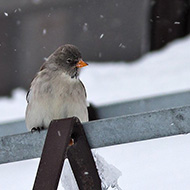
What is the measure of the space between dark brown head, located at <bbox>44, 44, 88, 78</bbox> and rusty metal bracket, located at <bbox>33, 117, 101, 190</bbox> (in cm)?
143

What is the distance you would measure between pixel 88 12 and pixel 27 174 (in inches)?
189

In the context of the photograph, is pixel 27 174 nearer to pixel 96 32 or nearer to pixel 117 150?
pixel 117 150

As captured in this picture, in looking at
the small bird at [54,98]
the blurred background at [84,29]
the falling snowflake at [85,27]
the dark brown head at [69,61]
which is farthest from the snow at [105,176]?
the falling snowflake at [85,27]

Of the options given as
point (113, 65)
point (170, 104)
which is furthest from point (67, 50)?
point (113, 65)

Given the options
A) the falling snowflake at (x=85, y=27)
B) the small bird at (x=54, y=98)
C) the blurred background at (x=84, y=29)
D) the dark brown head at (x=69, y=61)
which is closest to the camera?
the small bird at (x=54, y=98)

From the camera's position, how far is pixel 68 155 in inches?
95.1

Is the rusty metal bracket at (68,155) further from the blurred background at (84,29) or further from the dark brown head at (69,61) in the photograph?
the blurred background at (84,29)

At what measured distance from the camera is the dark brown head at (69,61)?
384 centimetres

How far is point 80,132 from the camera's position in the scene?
94.9 inches

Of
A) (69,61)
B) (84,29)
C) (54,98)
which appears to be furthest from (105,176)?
(84,29)

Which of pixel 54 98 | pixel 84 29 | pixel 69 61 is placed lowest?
pixel 84 29

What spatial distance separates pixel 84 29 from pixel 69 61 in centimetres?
360

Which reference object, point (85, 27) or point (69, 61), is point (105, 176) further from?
point (85, 27)

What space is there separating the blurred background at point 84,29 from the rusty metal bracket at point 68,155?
4.83 metres
